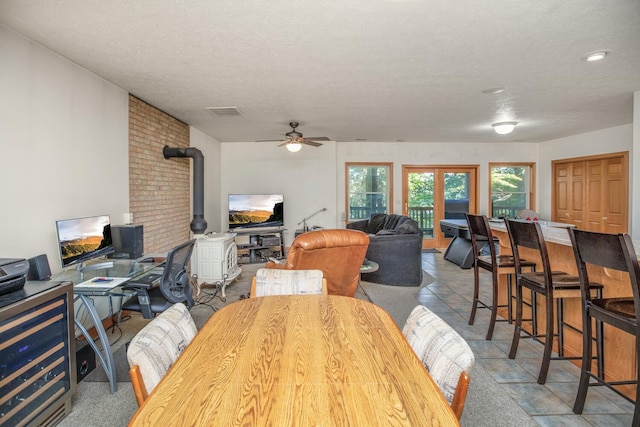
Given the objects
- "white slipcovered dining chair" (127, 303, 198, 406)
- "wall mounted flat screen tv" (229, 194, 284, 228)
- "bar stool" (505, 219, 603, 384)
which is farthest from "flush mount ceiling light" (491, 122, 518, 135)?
"white slipcovered dining chair" (127, 303, 198, 406)

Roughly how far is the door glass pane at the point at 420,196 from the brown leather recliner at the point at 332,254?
4.51m

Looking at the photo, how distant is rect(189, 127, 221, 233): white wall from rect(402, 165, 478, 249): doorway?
416cm

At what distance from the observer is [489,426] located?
6.03 ft

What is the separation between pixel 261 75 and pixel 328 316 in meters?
2.60

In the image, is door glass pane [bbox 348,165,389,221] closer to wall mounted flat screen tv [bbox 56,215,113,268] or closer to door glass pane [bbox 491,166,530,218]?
door glass pane [bbox 491,166,530,218]

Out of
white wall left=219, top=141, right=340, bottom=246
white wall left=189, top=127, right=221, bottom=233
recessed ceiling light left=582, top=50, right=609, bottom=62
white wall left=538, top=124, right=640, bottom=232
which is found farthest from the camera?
white wall left=219, top=141, right=340, bottom=246

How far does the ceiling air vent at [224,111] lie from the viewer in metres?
4.45

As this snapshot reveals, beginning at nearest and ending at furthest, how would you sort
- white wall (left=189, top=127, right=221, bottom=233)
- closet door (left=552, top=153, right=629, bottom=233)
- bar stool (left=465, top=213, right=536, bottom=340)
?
bar stool (left=465, top=213, right=536, bottom=340), closet door (left=552, top=153, right=629, bottom=233), white wall (left=189, top=127, right=221, bottom=233)

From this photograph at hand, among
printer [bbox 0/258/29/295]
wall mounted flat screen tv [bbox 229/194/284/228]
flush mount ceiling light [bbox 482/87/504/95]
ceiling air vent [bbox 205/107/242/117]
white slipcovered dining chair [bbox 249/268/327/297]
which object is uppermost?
ceiling air vent [bbox 205/107/242/117]

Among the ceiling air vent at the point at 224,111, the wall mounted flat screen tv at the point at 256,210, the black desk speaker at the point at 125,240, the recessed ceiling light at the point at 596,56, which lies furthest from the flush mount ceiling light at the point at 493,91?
the wall mounted flat screen tv at the point at 256,210

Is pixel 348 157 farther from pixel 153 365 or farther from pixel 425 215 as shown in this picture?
pixel 153 365

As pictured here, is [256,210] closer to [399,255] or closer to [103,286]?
[399,255]

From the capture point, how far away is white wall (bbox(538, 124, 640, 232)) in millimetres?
5547

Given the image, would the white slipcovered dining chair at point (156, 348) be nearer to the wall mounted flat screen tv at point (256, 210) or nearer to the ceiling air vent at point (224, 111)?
the ceiling air vent at point (224, 111)
